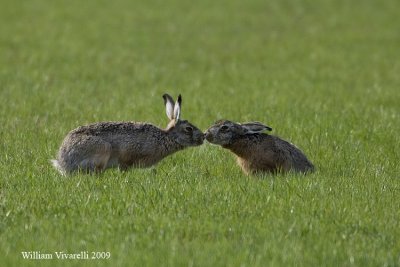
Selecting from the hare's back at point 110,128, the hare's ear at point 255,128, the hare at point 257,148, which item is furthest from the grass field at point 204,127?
the hare's ear at point 255,128

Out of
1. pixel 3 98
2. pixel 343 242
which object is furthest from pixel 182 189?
pixel 3 98

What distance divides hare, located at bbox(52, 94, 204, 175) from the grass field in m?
0.22

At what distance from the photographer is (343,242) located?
7922 millimetres

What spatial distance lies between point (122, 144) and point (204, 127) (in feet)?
10.8

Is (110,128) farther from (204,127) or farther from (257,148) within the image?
(204,127)

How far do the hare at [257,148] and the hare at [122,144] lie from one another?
1.38ft

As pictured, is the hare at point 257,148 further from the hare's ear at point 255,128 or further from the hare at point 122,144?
the hare at point 122,144

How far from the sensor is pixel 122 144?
1055 cm

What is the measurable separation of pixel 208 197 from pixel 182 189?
43cm

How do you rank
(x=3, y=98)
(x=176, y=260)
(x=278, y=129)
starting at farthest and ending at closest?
1. (x=3, y=98)
2. (x=278, y=129)
3. (x=176, y=260)

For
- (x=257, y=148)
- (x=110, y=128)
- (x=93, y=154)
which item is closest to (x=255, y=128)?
(x=257, y=148)

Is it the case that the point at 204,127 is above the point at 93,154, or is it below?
below

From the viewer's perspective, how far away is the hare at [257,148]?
10797 mm

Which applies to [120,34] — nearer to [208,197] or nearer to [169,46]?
[169,46]
